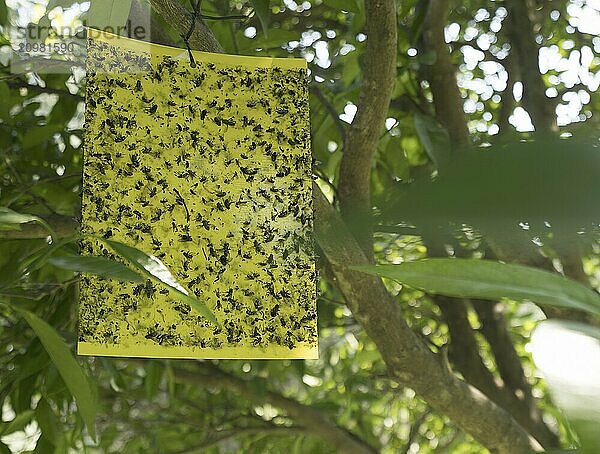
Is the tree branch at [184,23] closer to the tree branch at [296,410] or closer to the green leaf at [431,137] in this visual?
the green leaf at [431,137]

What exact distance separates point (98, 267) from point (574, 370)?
10.4 inches

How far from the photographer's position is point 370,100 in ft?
1.80

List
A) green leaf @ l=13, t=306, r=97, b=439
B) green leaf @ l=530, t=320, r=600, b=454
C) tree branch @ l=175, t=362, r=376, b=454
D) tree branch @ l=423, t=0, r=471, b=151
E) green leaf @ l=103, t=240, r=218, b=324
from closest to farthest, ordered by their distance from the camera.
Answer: green leaf @ l=530, t=320, r=600, b=454 → green leaf @ l=103, t=240, r=218, b=324 → green leaf @ l=13, t=306, r=97, b=439 → tree branch @ l=423, t=0, r=471, b=151 → tree branch @ l=175, t=362, r=376, b=454

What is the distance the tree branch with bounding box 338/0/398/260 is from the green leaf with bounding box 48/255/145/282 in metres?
0.16

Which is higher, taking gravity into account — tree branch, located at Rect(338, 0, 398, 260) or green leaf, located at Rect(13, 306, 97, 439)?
tree branch, located at Rect(338, 0, 398, 260)

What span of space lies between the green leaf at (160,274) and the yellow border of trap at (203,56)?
0.57 feet

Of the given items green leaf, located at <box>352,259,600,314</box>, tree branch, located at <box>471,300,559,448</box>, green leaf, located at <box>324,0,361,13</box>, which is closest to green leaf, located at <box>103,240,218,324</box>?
green leaf, located at <box>352,259,600,314</box>

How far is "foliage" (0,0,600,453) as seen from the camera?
0.62 metres

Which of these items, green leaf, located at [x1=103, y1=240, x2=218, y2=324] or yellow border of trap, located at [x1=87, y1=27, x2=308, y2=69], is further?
yellow border of trap, located at [x1=87, y1=27, x2=308, y2=69]

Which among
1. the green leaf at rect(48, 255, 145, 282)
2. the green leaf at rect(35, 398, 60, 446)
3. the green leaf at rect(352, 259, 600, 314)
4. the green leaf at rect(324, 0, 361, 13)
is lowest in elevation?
the green leaf at rect(35, 398, 60, 446)

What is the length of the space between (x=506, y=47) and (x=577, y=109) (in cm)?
14

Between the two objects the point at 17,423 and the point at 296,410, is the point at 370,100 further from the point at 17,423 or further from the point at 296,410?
the point at 296,410

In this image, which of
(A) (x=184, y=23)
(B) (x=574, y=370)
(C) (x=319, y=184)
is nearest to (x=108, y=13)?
(A) (x=184, y=23)

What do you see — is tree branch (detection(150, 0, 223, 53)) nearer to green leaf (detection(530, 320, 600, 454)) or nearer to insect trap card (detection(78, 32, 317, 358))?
insect trap card (detection(78, 32, 317, 358))
